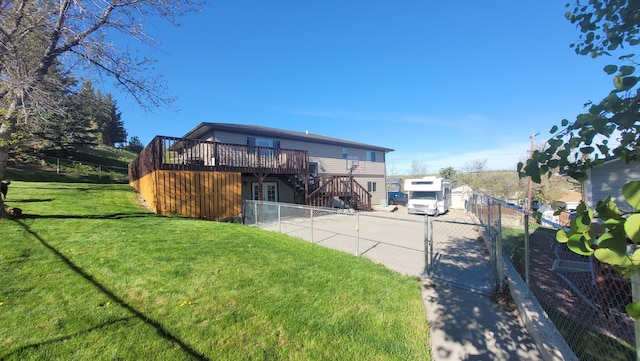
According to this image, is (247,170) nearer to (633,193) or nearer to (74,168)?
(633,193)

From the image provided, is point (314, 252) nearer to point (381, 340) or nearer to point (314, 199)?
point (381, 340)

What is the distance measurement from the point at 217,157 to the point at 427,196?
1345cm

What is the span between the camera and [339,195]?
709 inches

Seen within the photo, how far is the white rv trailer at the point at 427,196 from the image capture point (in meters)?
17.4

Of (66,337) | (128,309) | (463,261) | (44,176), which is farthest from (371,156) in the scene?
(44,176)

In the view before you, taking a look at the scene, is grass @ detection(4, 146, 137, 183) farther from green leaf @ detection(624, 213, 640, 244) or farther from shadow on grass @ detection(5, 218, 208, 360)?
green leaf @ detection(624, 213, 640, 244)

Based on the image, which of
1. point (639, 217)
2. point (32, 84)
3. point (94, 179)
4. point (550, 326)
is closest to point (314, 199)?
point (32, 84)

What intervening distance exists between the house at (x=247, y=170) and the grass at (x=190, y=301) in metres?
4.49

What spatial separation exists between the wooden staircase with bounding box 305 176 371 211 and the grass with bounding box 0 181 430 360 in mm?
10576

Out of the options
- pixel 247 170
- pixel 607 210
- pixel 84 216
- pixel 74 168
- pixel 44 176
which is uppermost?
pixel 74 168

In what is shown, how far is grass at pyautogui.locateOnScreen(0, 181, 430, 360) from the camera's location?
2.83 metres

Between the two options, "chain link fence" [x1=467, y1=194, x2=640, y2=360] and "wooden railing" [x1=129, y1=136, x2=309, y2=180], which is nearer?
"chain link fence" [x1=467, y1=194, x2=640, y2=360]

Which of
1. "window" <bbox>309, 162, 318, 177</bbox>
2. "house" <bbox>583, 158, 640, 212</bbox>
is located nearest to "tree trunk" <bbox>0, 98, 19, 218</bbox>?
"window" <bbox>309, 162, 318, 177</bbox>

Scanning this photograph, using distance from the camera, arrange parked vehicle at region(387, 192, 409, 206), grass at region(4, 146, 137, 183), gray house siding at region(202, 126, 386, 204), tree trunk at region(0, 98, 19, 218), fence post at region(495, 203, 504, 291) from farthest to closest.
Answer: parked vehicle at region(387, 192, 409, 206), grass at region(4, 146, 137, 183), gray house siding at region(202, 126, 386, 204), tree trunk at region(0, 98, 19, 218), fence post at region(495, 203, 504, 291)
